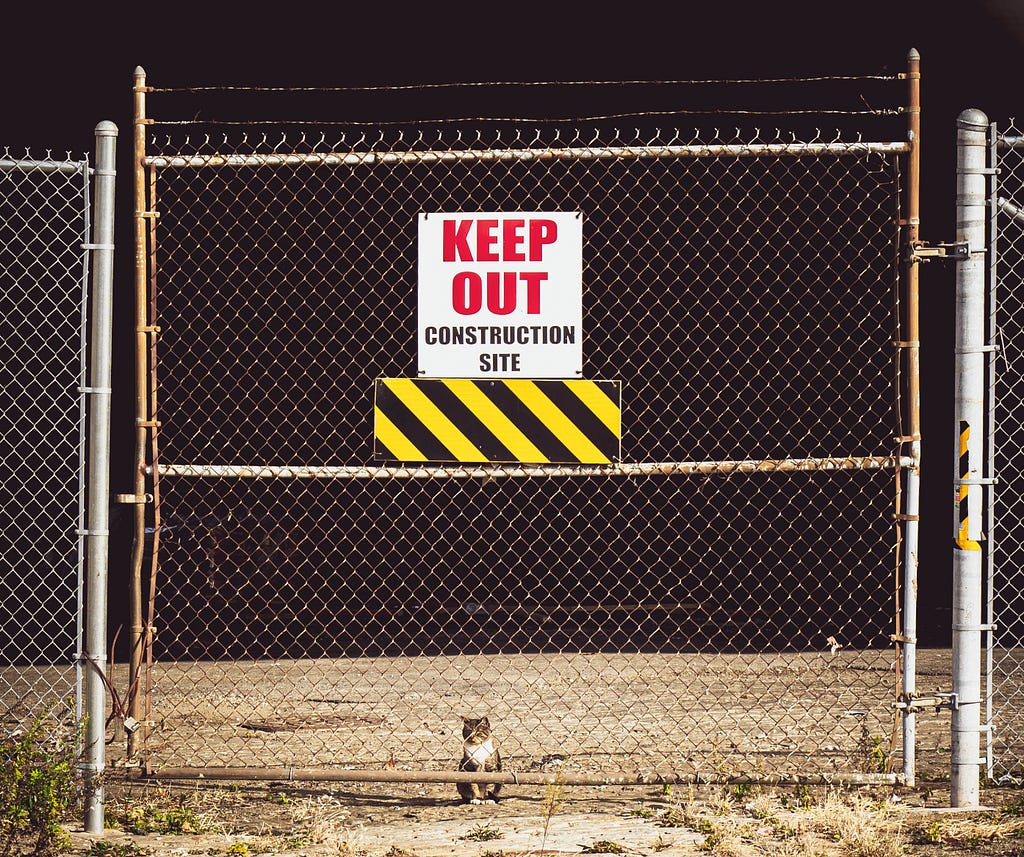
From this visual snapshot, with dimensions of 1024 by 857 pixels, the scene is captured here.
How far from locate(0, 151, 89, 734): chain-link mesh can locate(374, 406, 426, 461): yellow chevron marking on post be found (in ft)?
4.21

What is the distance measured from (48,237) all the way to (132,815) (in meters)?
11.8

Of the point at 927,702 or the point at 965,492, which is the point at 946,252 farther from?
the point at 927,702

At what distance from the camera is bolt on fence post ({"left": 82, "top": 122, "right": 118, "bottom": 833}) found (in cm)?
499

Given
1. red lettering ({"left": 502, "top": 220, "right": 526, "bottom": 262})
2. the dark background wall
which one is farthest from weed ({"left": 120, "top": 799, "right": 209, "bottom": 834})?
the dark background wall

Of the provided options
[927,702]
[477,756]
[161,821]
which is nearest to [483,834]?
[477,756]

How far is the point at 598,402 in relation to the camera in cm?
524

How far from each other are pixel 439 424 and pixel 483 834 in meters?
1.68

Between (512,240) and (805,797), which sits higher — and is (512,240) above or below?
above

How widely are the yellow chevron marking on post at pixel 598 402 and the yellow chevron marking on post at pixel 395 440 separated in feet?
2.33

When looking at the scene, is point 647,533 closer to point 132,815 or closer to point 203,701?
point 203,701

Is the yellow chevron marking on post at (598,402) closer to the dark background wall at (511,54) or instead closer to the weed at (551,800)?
the weed at (551,800)

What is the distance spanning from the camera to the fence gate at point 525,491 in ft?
17.4

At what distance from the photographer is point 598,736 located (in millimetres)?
6918

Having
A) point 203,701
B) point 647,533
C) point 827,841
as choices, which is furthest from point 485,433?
point 647,533
